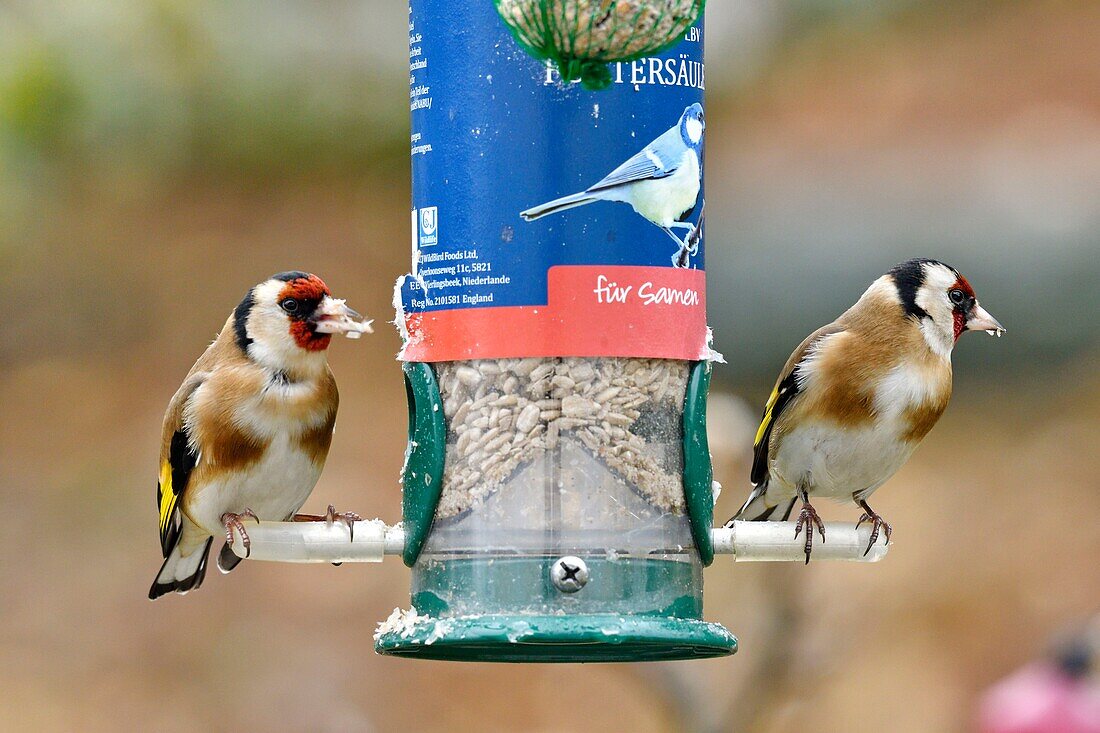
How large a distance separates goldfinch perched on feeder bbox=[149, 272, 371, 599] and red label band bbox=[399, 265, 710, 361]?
2.04ft

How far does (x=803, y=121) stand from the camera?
11867 millimetres

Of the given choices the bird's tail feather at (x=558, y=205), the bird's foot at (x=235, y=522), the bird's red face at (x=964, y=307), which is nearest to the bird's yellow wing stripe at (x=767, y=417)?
the bird's red face at (x=964, y=307)

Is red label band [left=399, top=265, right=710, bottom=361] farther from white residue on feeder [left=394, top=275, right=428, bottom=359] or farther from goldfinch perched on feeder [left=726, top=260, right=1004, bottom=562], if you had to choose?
goldfinch perched on feeder [left=726, top=260, right=1004, bottom=562]

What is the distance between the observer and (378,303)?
452 inches

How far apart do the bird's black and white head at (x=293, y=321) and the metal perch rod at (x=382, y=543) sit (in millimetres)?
525

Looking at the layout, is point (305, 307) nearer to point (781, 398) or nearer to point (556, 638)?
point (556, 638)

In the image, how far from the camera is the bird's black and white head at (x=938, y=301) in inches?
242

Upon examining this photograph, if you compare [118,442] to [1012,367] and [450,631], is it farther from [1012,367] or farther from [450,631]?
[450,631]

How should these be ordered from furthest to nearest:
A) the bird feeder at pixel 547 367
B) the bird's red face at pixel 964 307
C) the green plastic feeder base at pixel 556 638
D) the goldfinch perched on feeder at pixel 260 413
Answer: the bird's red face at pixel 964 307 → the goldfinch perched on feeder at pixel 260 413 → the bird feeder at pixel 547 367 → the green plastic feeder base at pixel 556 638

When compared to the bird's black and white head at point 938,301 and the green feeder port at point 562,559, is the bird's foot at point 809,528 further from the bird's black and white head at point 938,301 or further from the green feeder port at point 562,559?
the bird's black and white head at point 938,301

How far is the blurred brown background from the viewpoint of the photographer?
1015 centimetres

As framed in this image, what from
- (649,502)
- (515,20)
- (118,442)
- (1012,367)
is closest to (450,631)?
(649,502)

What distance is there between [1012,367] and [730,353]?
196 centimetres

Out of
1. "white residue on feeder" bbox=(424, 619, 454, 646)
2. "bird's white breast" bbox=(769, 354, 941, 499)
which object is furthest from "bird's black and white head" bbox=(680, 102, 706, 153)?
"white residue on feeder" bbox=(424, 619, 454, 646)
